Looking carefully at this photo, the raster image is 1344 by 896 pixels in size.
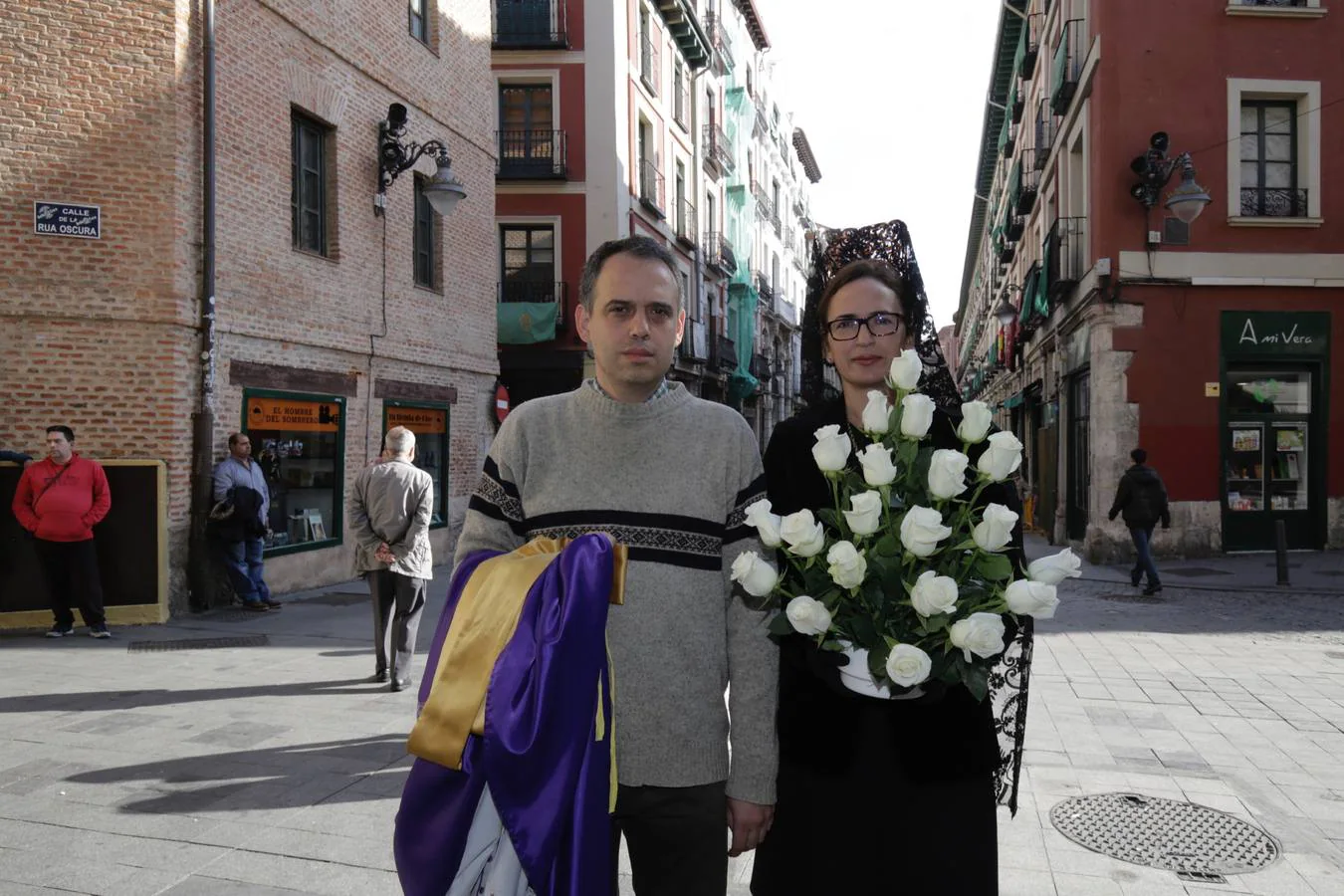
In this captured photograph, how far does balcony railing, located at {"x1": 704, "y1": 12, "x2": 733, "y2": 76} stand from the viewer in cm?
3397

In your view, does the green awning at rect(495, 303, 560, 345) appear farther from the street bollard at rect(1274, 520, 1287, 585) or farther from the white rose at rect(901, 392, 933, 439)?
the white rose at rect(901, 392, 933, 439)

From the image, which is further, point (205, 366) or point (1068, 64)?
point (1068, 64)

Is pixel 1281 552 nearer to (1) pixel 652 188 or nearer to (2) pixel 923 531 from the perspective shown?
(2) pixel 923 531

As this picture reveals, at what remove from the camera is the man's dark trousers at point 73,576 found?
903 centimetres

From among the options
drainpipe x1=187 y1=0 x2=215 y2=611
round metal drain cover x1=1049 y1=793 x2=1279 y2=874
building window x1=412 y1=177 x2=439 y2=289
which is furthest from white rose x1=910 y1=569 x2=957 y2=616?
building window x1=412 y1=177 x2=439 y2=289

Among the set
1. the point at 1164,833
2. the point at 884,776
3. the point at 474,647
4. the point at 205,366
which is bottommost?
the point at 1164,833

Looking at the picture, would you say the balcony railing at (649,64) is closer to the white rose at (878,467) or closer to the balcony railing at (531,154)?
the balcony railing at (531,154)

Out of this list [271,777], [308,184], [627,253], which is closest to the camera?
[627,253]

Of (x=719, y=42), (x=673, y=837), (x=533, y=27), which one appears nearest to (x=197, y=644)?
(x=673, y=837)

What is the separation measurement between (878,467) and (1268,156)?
1784cm

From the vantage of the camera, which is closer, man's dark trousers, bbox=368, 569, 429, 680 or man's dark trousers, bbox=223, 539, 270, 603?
man's dark trousers, bbox=368, 569, 429, 680

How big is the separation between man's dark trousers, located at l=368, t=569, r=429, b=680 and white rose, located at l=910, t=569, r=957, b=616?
5.83 metres

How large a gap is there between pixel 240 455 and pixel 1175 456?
544 inches

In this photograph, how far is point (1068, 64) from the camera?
61.3ft
